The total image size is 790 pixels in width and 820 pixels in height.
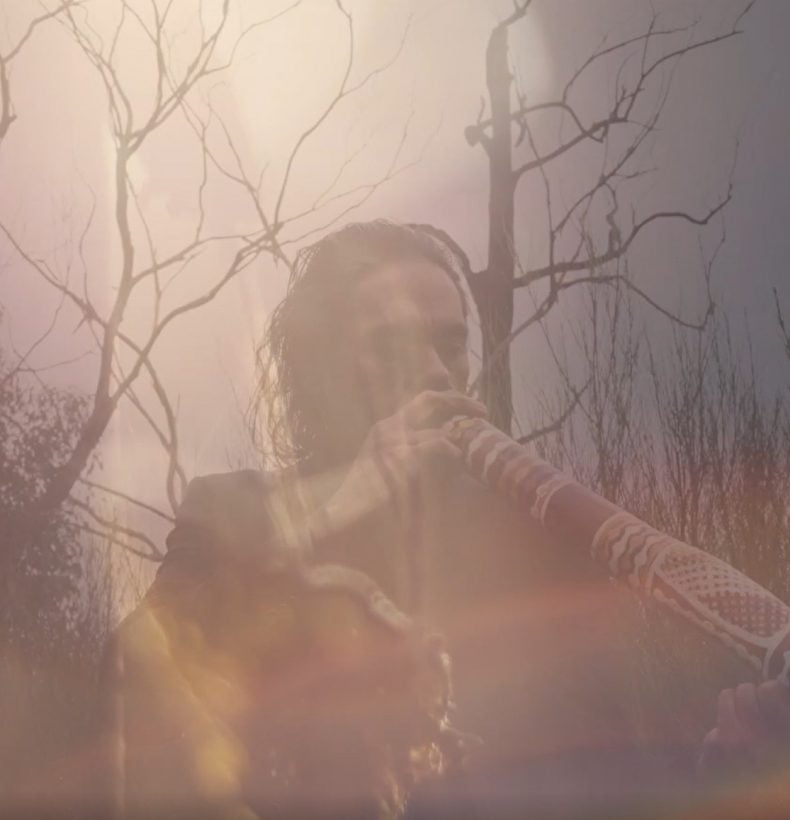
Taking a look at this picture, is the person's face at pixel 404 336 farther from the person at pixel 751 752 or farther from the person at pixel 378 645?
the person at pixel 751 752

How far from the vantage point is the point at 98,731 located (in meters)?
1.51

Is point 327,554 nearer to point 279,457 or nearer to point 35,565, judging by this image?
point 279,457

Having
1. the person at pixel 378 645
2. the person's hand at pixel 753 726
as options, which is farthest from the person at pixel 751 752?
the person at pixel 378 645

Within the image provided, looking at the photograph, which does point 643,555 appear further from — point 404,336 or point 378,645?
point 404,336

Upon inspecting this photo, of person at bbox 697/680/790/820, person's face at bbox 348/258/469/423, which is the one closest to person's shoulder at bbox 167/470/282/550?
person's face at bbox 348/258/469/423

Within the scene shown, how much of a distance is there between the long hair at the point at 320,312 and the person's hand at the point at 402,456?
0.52 feet

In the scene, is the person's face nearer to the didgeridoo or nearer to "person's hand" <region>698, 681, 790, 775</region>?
the didgeridoo

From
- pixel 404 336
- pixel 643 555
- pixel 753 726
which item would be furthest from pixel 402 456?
pixel 753 726

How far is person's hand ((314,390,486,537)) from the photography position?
1.44 m

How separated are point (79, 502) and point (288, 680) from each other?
1.64 m

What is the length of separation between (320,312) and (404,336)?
21 cm

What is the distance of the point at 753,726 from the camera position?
1070 mm

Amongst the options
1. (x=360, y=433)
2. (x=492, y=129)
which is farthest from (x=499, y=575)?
(x=492, y=129)

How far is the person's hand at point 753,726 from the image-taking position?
1.04m
